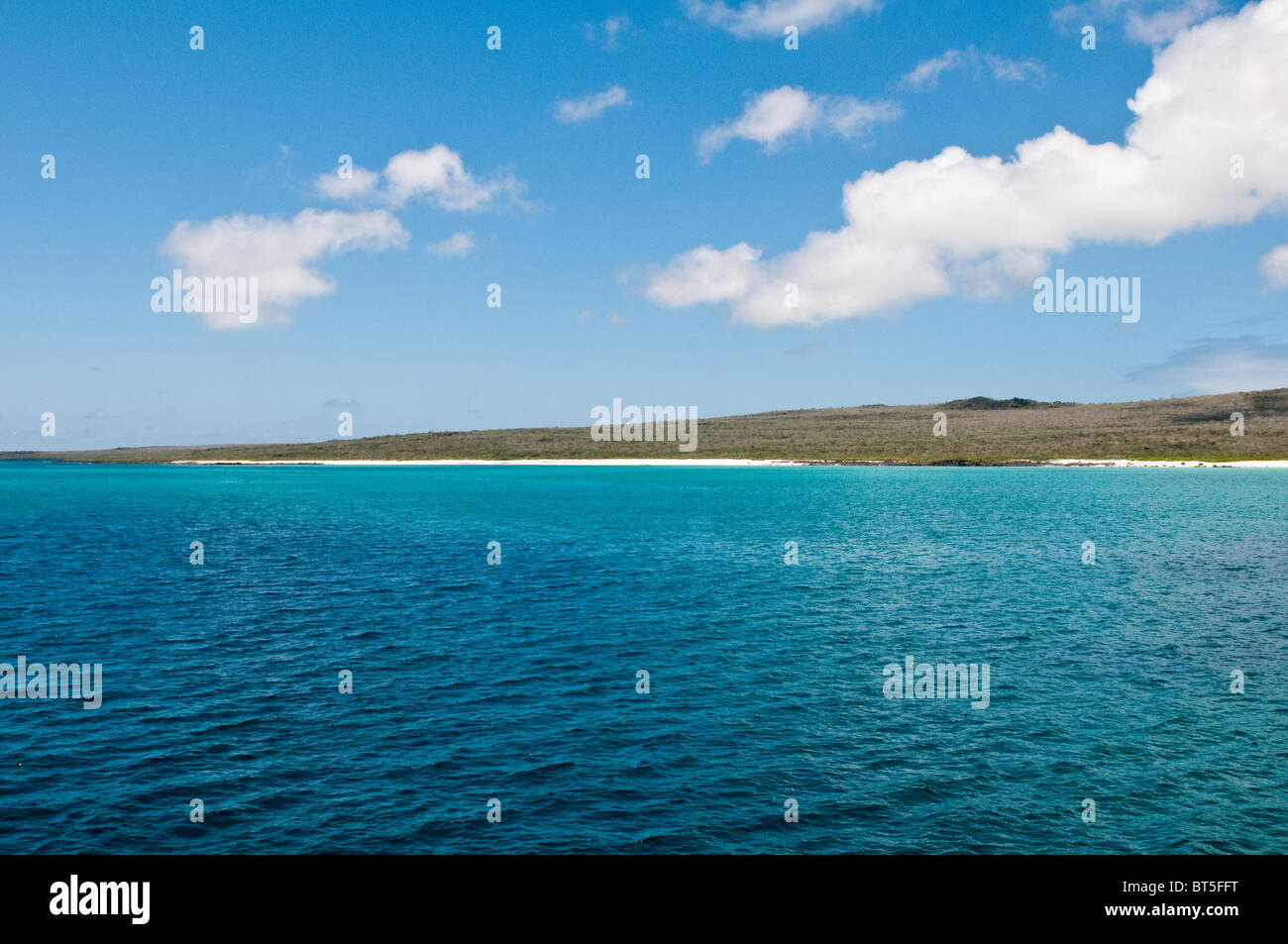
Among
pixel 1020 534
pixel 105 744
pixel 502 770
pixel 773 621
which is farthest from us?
pixel 1020 534

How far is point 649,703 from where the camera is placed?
32344 mm

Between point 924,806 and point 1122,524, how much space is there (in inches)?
3478

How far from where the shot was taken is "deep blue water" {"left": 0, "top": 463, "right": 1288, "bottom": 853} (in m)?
22.4

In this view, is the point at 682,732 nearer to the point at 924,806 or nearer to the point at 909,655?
the point at 924,806

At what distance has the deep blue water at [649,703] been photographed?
2241 centimetres

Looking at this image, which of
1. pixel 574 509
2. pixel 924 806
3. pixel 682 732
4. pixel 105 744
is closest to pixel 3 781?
pixel 105 744

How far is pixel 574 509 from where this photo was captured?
127 metres

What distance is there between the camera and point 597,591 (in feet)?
184

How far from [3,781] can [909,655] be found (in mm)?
34931

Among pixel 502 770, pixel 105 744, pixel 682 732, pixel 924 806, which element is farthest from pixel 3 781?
pixel 924 806

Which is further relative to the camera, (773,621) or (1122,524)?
(1122,524)
